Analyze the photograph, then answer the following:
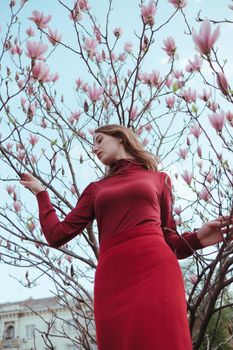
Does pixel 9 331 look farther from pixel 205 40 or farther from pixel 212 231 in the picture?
pixel 205 40

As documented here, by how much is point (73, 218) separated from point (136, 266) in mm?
341

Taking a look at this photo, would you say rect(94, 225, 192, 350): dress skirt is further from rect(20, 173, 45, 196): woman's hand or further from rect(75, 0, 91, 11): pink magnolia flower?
rect(75, 0, 91, 11): pink magnolia flower

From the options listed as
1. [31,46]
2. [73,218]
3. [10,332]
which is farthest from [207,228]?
[10,332]

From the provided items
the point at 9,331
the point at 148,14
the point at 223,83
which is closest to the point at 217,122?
the point at 223,83

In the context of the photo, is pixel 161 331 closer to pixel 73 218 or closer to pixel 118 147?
pixel 73 218

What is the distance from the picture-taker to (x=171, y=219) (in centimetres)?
149

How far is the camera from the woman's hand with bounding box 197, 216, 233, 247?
124cm

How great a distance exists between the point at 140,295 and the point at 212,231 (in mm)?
323

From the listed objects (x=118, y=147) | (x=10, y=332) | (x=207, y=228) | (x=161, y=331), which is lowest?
(x=161, y=331)

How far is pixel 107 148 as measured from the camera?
1.54 metres

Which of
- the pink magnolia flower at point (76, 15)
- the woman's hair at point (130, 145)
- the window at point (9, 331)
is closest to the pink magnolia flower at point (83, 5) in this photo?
the pink magnolia flower at point (76, 15)

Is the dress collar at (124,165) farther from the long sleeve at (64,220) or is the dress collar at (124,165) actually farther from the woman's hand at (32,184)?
the woman's hand at (32,184)

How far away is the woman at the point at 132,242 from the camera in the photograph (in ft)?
3.70

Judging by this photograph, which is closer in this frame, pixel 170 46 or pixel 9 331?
pixel 170 46
